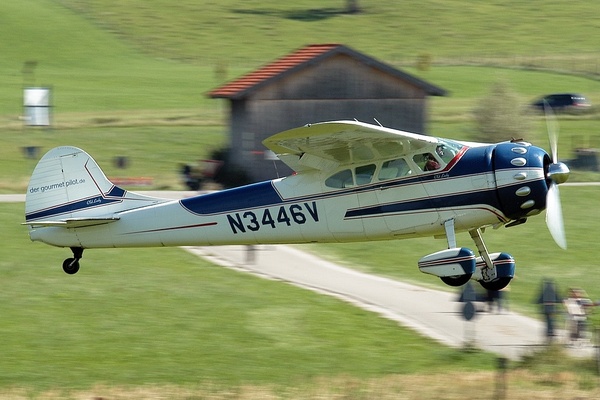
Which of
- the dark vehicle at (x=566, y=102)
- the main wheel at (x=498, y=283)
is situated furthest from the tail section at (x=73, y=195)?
the dark vehicle at (x=566, y=102)

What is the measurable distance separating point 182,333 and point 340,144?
7126mm

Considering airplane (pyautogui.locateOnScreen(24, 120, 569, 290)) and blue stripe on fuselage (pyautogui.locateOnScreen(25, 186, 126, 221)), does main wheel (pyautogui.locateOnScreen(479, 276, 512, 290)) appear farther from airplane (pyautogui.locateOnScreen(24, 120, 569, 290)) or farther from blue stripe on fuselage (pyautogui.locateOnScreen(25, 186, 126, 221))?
blue stripe on fuselage (pyautogui.locateOnScreen(25, 186, 126, 221))

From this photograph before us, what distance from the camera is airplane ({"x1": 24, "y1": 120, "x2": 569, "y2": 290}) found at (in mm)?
13922

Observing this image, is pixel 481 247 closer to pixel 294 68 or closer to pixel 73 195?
pixel 73 195

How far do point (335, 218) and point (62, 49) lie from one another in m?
56.9

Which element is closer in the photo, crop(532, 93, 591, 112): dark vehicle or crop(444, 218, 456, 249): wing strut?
crop(444, 218, 456, 249): wing strut

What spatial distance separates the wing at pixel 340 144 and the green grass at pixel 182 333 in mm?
4485

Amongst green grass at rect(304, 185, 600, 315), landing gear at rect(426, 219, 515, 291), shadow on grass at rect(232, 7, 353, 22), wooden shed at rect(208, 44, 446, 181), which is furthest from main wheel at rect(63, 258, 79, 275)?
shadow on grass at rect(232, 7, 353, 22)

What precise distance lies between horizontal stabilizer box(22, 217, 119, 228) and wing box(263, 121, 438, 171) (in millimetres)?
3045

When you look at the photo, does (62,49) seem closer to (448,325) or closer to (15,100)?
(15,100)

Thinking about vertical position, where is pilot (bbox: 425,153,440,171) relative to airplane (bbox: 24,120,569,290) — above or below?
above

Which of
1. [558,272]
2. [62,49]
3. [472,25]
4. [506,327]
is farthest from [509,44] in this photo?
[506,327]

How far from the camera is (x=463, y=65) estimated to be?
65.5 metres

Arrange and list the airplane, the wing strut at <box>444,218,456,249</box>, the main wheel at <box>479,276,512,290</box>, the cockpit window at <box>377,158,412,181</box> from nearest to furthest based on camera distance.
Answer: the airplane < the wing strut at <box>444,218,456,249</box> < the cockpit window at <box>377,158,412,181</box> < the main wheel at <box>479,276,512,290</box>
